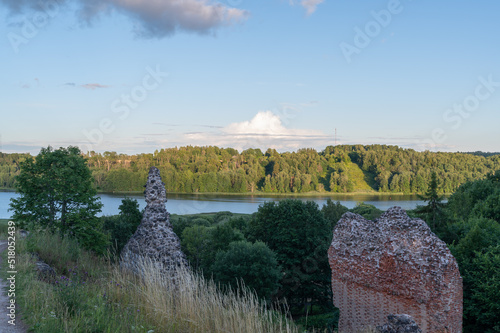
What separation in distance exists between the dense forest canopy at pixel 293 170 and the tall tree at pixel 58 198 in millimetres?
80661

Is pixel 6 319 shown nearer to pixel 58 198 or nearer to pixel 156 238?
pixel 156 238

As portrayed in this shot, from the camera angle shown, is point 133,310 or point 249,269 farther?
point 249,269

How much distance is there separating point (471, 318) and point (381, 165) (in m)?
134

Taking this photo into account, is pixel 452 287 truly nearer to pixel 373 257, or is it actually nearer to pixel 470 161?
pixel 373 257

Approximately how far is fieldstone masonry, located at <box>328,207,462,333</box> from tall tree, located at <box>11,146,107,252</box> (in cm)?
1084

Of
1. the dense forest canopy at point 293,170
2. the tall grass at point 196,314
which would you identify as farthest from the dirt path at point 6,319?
the dense forest canopy at point 293,170

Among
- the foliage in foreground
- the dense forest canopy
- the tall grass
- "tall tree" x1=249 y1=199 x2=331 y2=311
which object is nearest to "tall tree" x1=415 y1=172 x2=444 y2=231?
"tall tree" x1=249 y1=199 x2=331 y2=311

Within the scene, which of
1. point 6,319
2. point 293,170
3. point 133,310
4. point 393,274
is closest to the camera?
point 6,319

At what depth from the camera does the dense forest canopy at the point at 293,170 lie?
336 ft

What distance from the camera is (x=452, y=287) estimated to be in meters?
13.8

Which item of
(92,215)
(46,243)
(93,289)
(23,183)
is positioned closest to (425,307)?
(93,289)

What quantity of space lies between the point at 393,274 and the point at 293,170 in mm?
120009

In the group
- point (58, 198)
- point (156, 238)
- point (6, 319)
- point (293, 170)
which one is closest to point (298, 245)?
point (156, 238)

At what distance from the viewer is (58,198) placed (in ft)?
53.7
